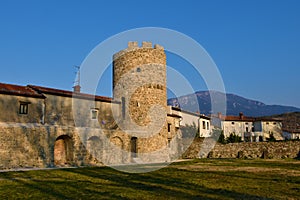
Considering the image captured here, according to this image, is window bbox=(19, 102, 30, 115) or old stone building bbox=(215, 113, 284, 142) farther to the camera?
old stone building bbox=(215, 113, 284, 142)

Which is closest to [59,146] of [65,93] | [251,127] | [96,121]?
[65,93]

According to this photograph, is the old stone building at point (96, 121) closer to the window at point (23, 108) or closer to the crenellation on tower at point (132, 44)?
the window at point (23, 108)

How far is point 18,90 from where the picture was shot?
23594 millimetres

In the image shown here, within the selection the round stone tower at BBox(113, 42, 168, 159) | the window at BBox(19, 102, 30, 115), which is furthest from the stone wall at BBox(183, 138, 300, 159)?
the window at BBox(19, 102, 30, 115)

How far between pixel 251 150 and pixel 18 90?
22866mm

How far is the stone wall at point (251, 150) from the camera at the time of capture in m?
30.6

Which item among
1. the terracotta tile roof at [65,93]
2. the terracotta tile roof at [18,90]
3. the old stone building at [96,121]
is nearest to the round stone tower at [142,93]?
the old stone building at [96,121]

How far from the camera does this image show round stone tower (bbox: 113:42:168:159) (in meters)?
29.9

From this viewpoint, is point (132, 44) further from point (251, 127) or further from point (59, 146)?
point (251, 127)

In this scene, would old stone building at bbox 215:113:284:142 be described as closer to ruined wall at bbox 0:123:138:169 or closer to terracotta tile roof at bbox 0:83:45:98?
ruined wall at bbox 0:123:138:169

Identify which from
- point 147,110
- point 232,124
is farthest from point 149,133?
point 232,124

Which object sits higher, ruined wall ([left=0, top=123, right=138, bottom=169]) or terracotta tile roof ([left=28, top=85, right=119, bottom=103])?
terracotta tile roof ([left=28, top=85, right=119, bottom=103])

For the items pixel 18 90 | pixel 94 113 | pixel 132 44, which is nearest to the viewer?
pixel 18 90

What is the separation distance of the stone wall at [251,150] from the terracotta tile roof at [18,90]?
17895 mm
